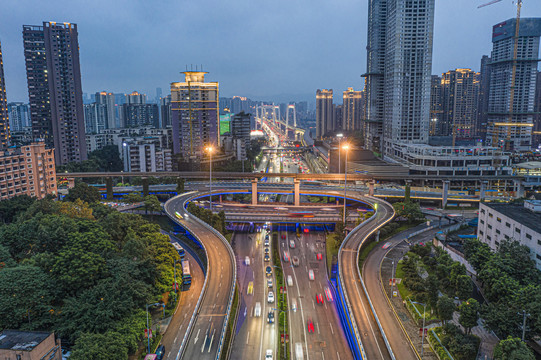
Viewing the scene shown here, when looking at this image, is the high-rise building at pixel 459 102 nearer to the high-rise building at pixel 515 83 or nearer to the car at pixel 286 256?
the high-rise building at pixel 515 83

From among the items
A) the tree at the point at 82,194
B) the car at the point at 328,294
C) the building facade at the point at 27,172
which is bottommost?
the car at the point at 328,294

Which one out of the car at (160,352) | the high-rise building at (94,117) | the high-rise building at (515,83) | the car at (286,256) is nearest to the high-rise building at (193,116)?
the car at (286,256)

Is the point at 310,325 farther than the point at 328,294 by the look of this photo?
No

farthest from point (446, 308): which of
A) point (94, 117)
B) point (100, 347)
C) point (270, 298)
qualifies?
point (94, 117)

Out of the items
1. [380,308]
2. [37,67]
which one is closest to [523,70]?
[380,308]

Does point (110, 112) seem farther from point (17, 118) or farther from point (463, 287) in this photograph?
point (463, 287)
